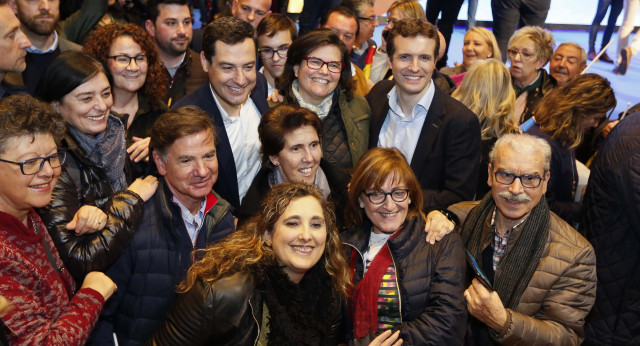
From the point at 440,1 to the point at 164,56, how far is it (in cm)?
378

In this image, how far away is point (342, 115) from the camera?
363 cm

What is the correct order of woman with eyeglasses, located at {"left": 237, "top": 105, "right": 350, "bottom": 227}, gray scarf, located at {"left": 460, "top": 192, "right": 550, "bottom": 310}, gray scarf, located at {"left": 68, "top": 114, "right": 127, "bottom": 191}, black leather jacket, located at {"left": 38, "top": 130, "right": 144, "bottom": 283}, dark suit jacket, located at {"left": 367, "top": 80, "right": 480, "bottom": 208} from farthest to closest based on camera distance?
1. dark suit jacket, located at {"left": 367, "top": 80, "right": 480, "bottom": 208}
2. woman with eyeglasses, located at {"left": 237, "top": 105, "right": 350, "bottom": 227}
3. gray scarf, located at {"left": 68, "top": 114, "right": 127, "bottom": 191}
4. gray scarf, located at {"left": 460, "top": 192, "right": 550, "bottom": 310}
5. black leather jacket, located at {"left": 38, "top": 130, "right": 144, "bottom": 283}

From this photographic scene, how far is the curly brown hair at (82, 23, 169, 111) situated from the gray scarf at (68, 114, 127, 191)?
644 millimetres

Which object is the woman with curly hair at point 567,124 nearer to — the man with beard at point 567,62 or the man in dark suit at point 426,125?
the man in dark suit at point 426,125

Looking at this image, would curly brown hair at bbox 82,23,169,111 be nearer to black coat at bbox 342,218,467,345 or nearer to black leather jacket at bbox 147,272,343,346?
black leather jacket at bbox 147,272,343,346

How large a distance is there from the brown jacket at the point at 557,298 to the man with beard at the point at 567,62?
116 inches

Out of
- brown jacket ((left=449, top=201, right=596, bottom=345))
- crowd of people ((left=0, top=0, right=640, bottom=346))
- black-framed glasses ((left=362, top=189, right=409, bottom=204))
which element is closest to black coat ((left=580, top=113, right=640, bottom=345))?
crowd of people ((left=0, top=0, right=640, bottom=346))

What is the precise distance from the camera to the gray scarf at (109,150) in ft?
9.47

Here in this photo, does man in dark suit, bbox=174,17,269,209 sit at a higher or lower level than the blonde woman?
lower

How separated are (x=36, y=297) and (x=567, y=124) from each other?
3088 mm

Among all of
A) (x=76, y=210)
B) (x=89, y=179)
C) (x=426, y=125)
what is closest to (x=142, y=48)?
(x=89, y=179)

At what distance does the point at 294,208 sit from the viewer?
2566mm

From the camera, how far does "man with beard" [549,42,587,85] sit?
17.5 ft

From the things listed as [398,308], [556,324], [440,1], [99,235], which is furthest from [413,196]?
[440,1]
